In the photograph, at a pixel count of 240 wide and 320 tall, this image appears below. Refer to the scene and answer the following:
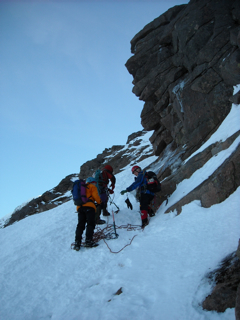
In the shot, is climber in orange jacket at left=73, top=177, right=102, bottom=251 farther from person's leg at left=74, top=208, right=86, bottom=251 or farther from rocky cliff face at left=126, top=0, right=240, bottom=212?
rocky cliff face at left=126, top=0, right=240, bottom=212

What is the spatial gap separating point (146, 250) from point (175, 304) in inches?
72.1

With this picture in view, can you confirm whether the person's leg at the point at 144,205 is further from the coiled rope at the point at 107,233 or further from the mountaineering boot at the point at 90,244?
the mountaineering boot at the point at 90,244

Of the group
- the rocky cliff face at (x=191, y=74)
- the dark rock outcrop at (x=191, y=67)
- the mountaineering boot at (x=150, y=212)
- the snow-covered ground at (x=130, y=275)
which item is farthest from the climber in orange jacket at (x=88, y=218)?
the dark rock outcrop at (x=191, y=67)

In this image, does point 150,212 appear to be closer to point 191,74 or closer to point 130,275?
point 130,275

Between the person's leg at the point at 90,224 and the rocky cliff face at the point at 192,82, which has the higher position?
the rocky cliff face at the point at 192,82

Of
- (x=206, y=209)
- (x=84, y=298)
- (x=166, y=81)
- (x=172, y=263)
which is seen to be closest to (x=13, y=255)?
(x=84, y=298)

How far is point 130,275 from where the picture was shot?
Result: 138 inches

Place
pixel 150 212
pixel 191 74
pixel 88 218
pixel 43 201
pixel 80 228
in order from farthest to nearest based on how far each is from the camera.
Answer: pixel 43 201, pixel 191 74, pixel 150 212, pixel 88 218, pixel 80 228

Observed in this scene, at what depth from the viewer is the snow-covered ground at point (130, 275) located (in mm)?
2582

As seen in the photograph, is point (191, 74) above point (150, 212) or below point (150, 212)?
above

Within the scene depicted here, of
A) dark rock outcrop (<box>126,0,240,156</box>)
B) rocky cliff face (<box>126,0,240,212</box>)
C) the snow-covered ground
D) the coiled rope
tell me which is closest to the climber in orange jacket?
the snow-covered ground

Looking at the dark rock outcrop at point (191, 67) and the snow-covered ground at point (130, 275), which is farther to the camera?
the dark rock outcrop at point (191, 67)

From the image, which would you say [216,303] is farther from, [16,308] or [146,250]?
[16,308]

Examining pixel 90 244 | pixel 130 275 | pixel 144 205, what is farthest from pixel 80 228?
pixel 130 275
